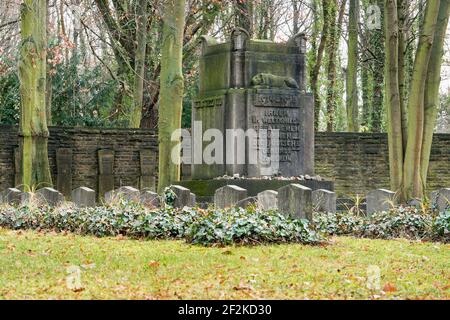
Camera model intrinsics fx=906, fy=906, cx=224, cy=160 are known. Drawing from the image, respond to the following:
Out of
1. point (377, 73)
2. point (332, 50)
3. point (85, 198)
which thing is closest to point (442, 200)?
point (85, 198)

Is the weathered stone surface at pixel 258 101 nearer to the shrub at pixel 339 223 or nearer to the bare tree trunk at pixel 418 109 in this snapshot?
the bare tree trunk at pixel 418 109

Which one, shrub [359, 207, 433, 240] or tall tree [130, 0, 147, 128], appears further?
tall tree [130, 0, 147, 128]

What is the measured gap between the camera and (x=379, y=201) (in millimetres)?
15516

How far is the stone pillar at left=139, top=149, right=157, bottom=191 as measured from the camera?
25.4m

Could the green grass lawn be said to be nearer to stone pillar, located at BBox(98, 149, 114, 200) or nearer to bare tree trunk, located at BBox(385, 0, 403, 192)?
bare tree trunk, located at BBox(385, 0, 403, 192)

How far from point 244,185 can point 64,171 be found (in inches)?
361

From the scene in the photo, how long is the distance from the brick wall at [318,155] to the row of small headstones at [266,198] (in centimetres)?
604

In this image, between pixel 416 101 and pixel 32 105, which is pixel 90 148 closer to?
pixel 32 105

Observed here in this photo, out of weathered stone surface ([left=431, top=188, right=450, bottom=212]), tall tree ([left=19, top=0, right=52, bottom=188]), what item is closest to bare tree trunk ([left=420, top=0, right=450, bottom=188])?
weathered stone surface ([left=431, top=188, right=450, bottom=212])

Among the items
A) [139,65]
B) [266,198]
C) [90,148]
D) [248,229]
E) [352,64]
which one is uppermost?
[352,64]

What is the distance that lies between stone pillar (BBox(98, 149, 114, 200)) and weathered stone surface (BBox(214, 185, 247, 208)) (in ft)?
36.5

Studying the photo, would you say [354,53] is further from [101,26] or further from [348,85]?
[101,26]

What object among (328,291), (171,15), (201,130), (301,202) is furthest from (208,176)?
(328,291)

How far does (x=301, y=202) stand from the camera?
1213 cm
